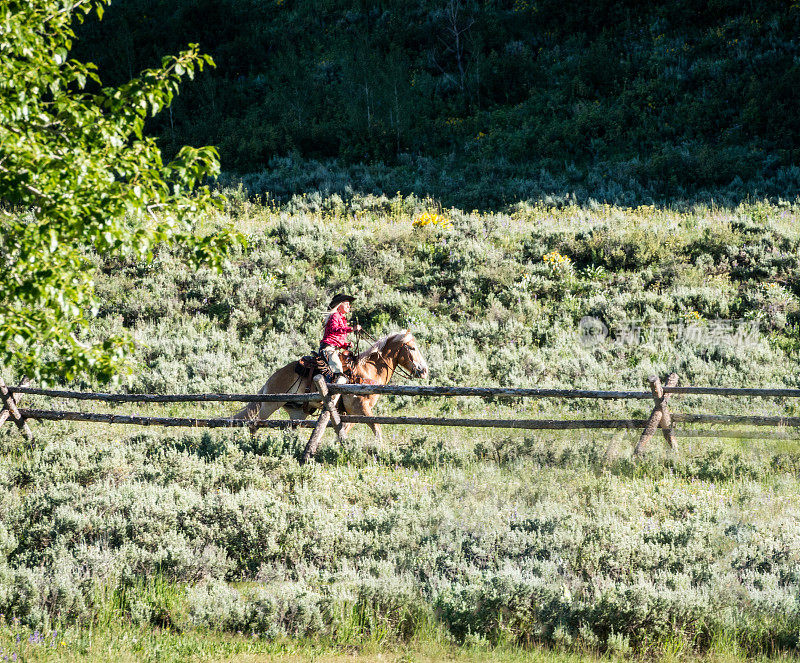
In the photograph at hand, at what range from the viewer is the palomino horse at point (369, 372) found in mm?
12258

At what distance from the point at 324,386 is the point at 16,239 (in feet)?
19.3

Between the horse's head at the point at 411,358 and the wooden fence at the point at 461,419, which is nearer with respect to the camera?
the wooden fence at the point at 461,419

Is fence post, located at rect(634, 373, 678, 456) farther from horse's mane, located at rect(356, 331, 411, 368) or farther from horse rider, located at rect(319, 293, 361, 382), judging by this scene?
horse rider, located at rect(319, 293, 361, 382)

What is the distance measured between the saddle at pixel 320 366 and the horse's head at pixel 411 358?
0.85m

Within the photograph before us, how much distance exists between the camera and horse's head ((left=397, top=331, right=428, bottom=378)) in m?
12.1

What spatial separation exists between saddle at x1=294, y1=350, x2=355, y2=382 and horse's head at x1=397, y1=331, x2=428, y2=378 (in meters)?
0.85

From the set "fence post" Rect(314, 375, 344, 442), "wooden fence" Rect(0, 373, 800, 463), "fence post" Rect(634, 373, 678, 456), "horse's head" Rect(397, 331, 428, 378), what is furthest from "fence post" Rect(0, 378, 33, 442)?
"fence post" Rect(634, 373, 678, 456)

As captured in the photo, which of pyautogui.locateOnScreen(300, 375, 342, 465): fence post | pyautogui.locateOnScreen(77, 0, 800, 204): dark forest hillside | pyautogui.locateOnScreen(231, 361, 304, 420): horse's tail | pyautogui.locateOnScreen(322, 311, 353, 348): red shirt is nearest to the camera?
pyautogui.locateOnScreen(300, 375, 342, 465): fence post

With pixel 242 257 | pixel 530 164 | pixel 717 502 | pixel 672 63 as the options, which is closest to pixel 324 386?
pixel 717 502

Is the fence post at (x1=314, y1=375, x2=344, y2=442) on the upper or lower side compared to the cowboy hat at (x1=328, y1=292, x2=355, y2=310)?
lower

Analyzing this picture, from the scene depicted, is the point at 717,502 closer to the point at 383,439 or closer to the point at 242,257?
the point at 383,439

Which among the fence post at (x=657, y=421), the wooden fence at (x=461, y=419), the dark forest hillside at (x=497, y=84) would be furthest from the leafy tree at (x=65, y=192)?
the dark forest hillside at (x=497, y=84)

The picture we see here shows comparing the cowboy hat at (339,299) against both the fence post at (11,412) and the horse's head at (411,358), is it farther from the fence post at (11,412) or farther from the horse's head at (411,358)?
the fence post at (11,412)

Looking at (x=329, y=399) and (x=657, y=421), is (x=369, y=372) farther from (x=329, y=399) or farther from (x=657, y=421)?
(x=657, y=421)
